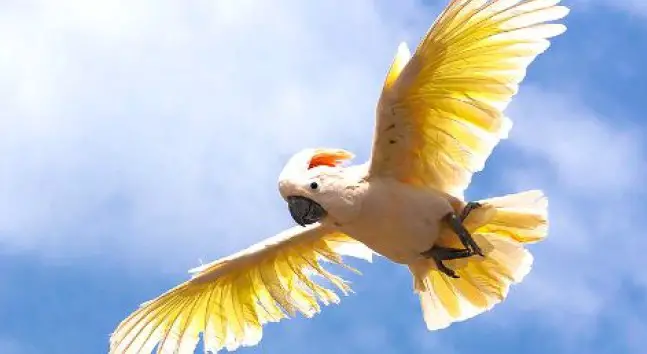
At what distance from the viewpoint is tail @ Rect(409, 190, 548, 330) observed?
8688mm

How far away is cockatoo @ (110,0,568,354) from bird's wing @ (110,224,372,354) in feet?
3.24

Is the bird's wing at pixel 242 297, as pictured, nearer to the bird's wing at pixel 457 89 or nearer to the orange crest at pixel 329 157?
the orange crest at pixel 329 157

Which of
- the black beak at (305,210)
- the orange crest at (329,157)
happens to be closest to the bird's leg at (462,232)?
the black beak at (305,210)

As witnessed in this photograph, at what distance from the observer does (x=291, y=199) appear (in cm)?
869

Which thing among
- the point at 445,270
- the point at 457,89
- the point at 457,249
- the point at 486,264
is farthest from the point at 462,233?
the point at 457,89

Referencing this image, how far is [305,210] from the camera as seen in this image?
865cm

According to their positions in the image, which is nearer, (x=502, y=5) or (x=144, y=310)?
(x=502, y=5)

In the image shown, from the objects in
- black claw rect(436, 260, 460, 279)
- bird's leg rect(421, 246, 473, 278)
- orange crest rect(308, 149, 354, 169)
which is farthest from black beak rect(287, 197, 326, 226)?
black claw rect(436, 260, 460, 279)

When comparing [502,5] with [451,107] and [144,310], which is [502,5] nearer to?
[451,107]

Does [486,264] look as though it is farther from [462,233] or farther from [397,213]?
[397,213]

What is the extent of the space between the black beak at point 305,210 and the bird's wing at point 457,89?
497mm

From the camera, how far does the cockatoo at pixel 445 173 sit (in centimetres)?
826

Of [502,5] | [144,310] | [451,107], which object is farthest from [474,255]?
[144,310]

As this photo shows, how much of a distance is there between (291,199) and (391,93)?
1097 millimetres
